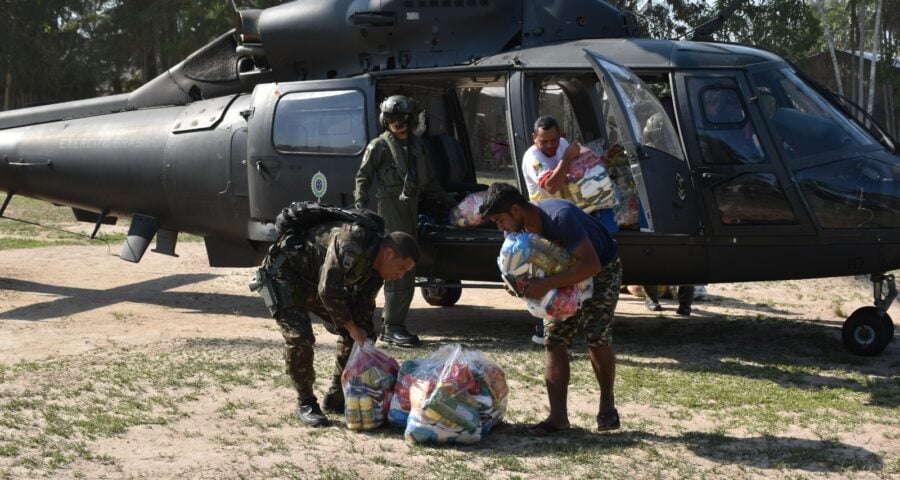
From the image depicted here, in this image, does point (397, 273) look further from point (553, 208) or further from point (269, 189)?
point (269, 189)

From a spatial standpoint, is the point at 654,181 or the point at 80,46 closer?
the point at 654,181

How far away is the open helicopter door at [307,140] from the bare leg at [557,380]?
3.64m

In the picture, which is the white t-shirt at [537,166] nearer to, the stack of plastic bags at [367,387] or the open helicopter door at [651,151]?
the open helicopter door at [651,151]

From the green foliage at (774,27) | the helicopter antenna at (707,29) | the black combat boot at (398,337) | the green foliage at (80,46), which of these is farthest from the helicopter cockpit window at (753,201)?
the green foliage at (80,46)

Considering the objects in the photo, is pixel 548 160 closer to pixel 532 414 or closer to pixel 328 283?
pixel 532 414

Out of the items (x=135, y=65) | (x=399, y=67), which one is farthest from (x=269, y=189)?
(x=135, y=65)

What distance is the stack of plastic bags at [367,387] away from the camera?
6098mm

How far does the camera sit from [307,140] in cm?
941

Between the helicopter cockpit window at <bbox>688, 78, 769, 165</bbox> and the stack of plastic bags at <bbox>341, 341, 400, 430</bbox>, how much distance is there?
10.8 ft

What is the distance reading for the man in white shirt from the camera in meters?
7.44

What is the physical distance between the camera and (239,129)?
32.8ft

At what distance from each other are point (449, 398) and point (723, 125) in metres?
3.54

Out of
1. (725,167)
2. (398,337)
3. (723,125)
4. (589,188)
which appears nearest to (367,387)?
(589,188)

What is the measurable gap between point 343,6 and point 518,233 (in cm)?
471
